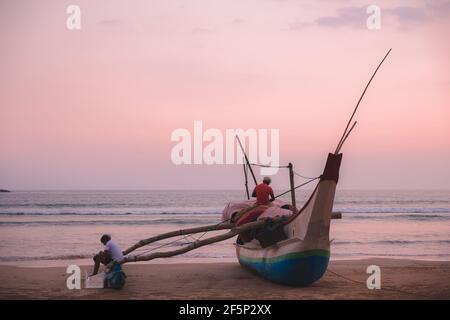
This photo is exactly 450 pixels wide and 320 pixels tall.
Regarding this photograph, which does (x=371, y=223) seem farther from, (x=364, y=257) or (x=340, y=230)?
(x=364, y=257)

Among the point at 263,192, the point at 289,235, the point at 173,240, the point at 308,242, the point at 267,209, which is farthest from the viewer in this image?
the point at 173,240

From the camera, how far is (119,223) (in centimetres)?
3225

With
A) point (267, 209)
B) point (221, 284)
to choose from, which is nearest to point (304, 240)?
point (267, 209)

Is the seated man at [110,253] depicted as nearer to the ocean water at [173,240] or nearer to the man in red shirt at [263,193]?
the man in red shirt at [263,193]

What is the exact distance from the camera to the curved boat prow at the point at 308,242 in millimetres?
8922

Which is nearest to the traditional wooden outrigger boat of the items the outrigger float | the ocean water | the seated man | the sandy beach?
the outrigger float

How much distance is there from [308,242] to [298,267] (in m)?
0.58

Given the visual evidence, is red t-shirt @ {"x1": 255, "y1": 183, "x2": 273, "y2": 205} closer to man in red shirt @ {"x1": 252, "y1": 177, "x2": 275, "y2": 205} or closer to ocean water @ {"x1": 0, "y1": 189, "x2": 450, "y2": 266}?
man in red shirt @ {"x1": 252, "y1": 177, "x2": 275, "y2": 205}

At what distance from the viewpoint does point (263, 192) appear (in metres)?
11.2

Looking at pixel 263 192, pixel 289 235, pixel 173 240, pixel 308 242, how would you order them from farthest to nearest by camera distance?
pixel 173 240, pixel 263 192, pixel 289 235, pixel 308 242

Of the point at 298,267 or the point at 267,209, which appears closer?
the point at 298,267

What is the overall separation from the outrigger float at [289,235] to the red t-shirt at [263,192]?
0.14 m

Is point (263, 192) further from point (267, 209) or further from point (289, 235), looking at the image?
point (289, 235)
